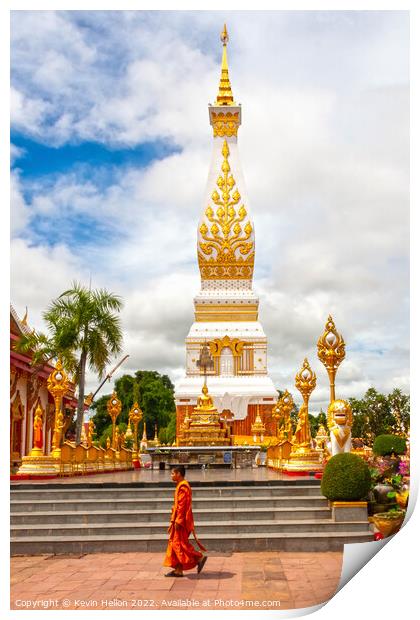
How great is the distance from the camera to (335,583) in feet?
26.5

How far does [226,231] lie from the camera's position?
132 feet

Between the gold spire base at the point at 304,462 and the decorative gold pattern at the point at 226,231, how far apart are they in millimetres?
25636

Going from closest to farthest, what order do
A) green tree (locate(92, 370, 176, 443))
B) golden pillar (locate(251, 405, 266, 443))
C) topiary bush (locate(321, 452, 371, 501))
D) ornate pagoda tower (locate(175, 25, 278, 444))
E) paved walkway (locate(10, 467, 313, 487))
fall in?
topiary bush (locate(321, 452, 371, 501)) → paved walkway (locate(10, 467, 313, 487)) → golden pillar (locate(251, 405, 266, 443)) → ornate pagoda tower (locate(175, 25, 278, 444)) → green tree (locate(92, 370, 176, 443))

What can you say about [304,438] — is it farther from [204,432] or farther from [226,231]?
[226,231]

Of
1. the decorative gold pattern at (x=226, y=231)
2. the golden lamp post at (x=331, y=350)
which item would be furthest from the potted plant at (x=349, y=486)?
the decorative gold pattern at (x=226, y=231)

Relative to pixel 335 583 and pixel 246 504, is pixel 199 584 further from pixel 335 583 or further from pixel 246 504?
pixel 246 504

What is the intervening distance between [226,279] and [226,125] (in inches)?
345

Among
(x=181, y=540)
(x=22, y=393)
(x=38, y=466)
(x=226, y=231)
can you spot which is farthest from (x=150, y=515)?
(x=226, y=231)

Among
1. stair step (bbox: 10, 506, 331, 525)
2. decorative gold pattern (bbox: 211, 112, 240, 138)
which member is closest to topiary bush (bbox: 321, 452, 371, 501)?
stair step (bbox: 10, 506, 331, 525)

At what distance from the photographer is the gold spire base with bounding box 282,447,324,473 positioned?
15.0 metres

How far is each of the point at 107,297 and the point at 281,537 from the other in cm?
1053

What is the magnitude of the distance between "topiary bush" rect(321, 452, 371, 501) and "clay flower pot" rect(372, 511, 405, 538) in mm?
942

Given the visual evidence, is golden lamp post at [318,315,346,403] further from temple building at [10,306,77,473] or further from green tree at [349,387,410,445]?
temple building at [10,306,77,473]
